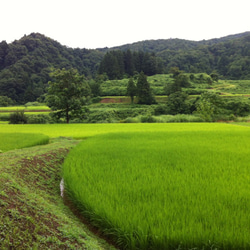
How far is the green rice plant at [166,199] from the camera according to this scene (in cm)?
187

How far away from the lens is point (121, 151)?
17.7 ft

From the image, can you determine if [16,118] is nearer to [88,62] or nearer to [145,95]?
[145,95]

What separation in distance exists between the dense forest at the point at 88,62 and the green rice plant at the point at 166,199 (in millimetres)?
61672

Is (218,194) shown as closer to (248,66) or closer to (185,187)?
(185,187)

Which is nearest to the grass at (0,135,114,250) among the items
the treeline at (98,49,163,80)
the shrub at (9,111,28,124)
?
the shrub at (9,111,28,124)

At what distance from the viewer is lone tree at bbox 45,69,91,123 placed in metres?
18.1

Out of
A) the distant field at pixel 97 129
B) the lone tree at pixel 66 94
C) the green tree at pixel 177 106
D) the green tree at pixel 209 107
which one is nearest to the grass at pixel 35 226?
the distant field at pixel 97 129

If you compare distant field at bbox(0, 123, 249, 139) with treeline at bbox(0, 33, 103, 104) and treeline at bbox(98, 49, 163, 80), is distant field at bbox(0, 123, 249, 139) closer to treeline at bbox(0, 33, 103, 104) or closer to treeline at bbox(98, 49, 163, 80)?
treeline at bbox(0, 33, 103, 104)

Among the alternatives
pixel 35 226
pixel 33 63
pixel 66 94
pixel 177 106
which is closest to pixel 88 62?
pixel 33 63

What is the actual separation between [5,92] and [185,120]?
183 ft

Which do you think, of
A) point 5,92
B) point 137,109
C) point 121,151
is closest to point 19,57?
point 5,92

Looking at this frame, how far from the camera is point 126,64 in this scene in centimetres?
7675

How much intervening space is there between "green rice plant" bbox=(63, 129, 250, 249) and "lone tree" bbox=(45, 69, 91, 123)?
1479 centimetres

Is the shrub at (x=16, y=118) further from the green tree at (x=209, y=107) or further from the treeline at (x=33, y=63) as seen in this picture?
the treeline at (x=33, y=63)
